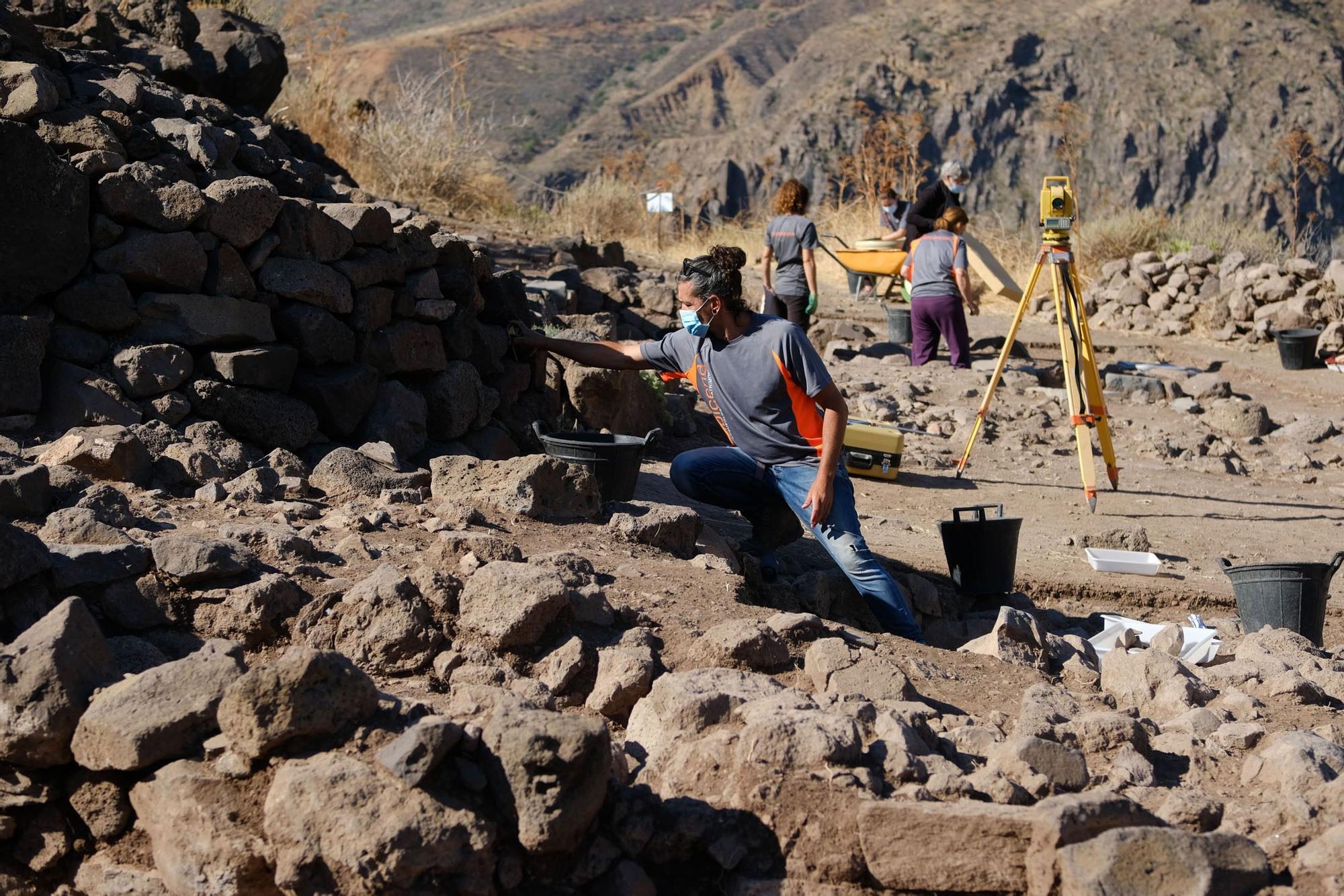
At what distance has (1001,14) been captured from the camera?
6091cm

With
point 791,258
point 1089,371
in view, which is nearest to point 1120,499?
point 1089,371

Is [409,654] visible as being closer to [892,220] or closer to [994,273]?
[994,273]

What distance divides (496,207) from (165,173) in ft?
30.4

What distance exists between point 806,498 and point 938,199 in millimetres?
6434

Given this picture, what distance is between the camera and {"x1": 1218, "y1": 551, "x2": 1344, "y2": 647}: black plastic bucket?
17.7 ft

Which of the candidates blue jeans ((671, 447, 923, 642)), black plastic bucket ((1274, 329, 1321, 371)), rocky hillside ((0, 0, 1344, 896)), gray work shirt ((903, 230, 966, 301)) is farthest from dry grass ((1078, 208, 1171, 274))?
blue jeans ((671, 447, 923, 642))

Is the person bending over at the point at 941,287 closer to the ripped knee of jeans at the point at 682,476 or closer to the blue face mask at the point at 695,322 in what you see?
the ripped knee of jeans at the point at 682,476

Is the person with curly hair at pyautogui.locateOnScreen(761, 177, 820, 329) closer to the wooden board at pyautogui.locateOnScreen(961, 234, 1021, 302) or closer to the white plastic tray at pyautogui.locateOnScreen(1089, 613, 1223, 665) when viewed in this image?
the wooden board at pyautogui.locateOnScreen(961, 234, 1021, 302)

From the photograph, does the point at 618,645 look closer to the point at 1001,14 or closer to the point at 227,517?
the point at 227,517

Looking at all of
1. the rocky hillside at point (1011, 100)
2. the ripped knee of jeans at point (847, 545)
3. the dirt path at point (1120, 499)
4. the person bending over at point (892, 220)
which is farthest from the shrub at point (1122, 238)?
the rocky hillside at point (1011, 100)

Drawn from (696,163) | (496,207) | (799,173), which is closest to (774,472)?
(496,207)

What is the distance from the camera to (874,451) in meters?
7.85

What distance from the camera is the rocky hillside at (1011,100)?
5288 cm

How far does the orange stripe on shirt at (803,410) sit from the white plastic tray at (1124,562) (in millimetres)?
2137
